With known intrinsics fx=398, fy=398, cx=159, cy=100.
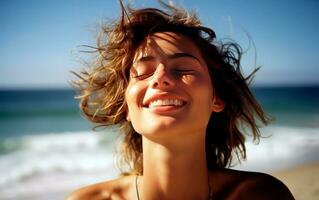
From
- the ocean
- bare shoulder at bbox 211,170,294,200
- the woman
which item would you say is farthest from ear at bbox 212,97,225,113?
the ocean

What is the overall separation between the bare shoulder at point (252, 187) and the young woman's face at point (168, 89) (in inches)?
18.3

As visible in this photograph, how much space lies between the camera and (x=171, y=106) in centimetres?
192

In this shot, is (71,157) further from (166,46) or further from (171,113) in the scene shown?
(171,113)

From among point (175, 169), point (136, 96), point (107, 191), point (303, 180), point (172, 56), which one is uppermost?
point (172, 56)

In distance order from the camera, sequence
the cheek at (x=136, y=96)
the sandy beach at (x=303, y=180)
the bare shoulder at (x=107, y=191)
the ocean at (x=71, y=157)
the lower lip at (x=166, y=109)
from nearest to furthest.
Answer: the lower lip at (x=166, y=109), the cheek at (x=136, y=96), the bare shoulder at (x=107, y=191), the sandy beach at (x=303, y=180), the ocean at (x=71, y=157)

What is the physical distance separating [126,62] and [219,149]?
0.94 meters

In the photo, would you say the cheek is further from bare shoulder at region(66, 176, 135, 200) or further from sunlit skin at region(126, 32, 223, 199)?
bare shoulder at region(66, 176, 135, 200)

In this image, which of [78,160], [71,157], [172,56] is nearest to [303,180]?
[172,56]

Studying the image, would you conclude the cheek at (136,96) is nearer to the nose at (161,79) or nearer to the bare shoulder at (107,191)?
the nose at (161,79)

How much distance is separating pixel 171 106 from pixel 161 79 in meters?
0.15

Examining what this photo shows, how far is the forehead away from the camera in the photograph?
2110 millimetres

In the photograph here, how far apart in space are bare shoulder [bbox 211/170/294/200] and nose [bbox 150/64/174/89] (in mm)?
785

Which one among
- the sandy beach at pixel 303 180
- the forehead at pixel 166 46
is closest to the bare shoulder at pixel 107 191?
the forehead at pixel 166 46

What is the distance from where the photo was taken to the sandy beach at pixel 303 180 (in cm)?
451
